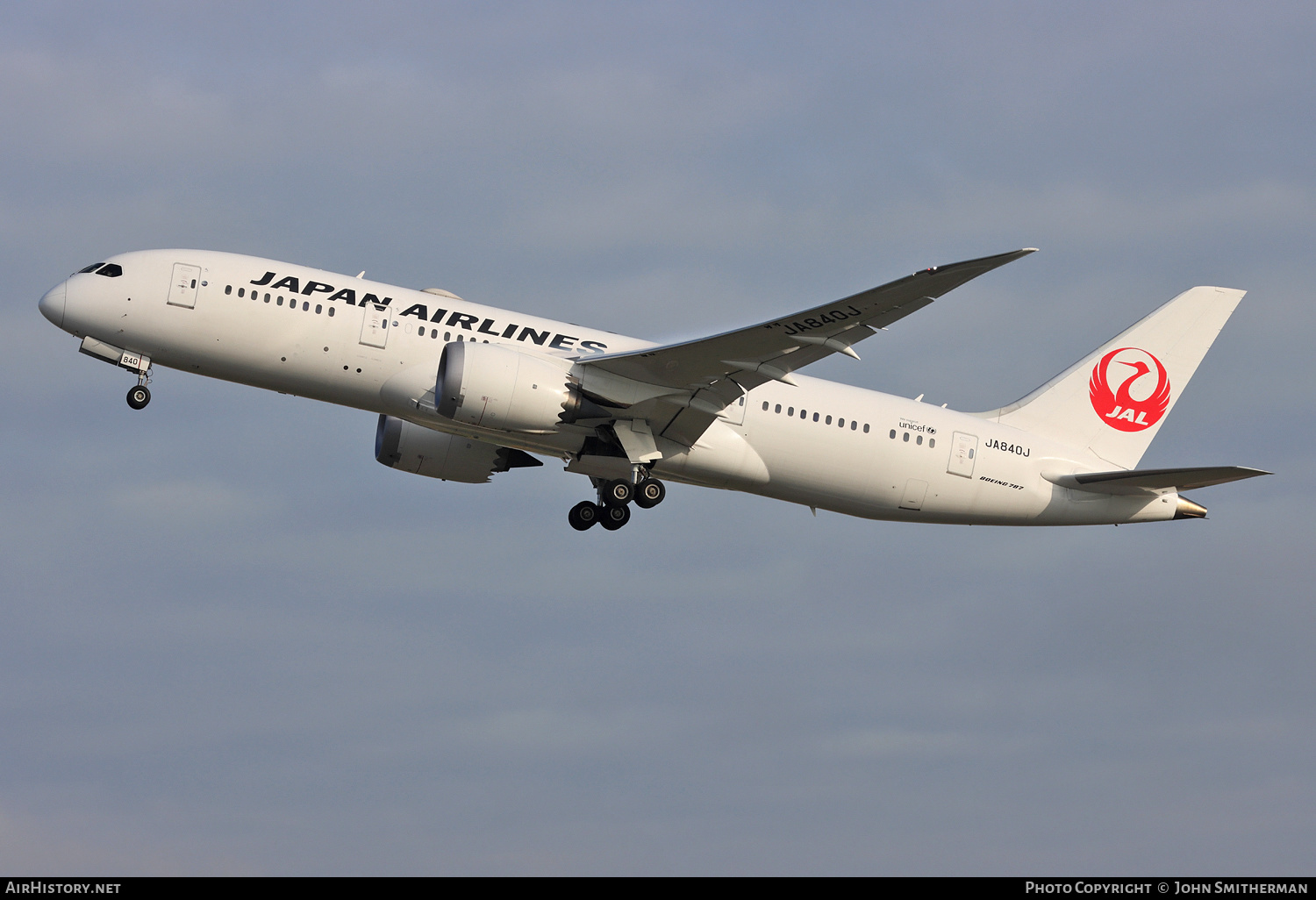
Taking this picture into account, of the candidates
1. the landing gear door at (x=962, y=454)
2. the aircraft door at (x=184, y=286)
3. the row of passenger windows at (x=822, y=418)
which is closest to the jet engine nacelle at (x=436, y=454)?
the aircraft door at (x=184, y=286)

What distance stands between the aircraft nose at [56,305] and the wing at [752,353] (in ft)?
41.4

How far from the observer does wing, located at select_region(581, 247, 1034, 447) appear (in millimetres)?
29250

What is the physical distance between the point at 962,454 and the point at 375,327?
15.5 m

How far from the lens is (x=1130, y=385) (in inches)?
1587

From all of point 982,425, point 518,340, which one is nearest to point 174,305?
point 518,340

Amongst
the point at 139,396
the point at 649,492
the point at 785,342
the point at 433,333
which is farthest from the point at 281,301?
the point at 785,342

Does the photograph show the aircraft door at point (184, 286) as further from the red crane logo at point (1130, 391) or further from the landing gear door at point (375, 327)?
the red crane logo at point (1130, 391)

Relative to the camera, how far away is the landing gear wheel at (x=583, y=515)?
A: 38.7 metres

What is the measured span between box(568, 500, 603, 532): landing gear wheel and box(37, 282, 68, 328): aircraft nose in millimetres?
13906

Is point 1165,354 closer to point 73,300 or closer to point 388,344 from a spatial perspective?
point 388,344

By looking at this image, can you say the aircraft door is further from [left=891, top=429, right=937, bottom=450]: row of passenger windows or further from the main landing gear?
[left=891, top=429, right=937, bottom=450]: row of passenger windows

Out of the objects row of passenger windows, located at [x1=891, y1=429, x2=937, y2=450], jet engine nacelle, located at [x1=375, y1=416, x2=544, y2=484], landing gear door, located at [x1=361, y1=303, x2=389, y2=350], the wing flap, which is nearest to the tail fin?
row of passenger windows, located at [x1=891, y1=429, x2=937, y2=450]
